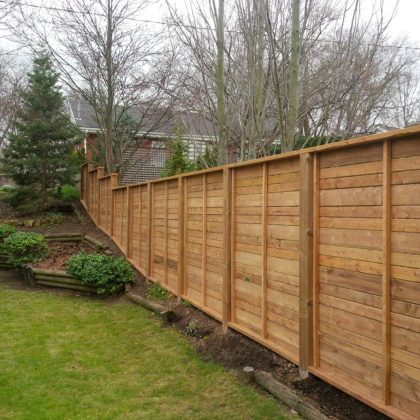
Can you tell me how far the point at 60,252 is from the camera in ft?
31.6

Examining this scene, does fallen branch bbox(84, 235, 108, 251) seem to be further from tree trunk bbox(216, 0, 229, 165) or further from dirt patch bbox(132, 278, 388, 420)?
tree trunk bbox(216, 0, 229, 165)

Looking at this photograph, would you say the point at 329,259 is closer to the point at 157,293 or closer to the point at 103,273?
the point at 157,293

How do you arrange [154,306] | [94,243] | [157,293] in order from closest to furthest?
1. [154,306]
2. [157,293]
3. [94,243]

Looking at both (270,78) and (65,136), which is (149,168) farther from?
(270,78)

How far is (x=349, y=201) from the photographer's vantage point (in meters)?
3.05

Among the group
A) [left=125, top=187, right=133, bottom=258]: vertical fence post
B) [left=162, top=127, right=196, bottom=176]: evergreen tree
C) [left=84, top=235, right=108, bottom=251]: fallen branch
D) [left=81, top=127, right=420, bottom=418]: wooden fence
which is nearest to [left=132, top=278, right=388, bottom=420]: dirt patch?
[left=81, top=127, right=420, bottom=418]: wooden fence

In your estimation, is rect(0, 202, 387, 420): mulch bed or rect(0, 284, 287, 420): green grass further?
rect(0, 284, 287, 420): green grass

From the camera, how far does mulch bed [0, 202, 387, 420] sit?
3.06m

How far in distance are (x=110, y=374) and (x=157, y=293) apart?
2.69m

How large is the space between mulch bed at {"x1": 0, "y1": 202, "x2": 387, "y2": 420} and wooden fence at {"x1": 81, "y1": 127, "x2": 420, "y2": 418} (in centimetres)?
11

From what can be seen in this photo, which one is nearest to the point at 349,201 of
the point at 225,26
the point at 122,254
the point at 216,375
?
the point at 216,375

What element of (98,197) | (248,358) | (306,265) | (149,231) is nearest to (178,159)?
A: (98,197)

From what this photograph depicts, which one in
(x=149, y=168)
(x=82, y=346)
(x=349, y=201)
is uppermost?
(x=149, y=168)

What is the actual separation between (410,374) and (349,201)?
1.12 m
